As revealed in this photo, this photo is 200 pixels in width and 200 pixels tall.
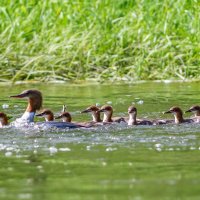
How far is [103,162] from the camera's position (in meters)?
9.13

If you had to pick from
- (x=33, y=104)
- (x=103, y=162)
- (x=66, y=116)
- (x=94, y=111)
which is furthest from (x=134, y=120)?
(x=103, y=162)

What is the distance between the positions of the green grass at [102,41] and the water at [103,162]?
369cm

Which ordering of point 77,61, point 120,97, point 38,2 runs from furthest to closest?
point 38,2, point 77,61, point 120,97

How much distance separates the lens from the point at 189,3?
18422 mm

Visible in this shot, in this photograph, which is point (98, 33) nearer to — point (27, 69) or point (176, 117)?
point (27, 69)

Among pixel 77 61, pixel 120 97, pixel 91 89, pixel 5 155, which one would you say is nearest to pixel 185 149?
pixel 5 155

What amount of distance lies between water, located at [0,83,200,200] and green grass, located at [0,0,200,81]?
12.1 ft

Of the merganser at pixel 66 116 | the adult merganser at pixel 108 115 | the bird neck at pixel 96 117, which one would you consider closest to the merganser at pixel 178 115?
the adult merganser at pixel 108 115

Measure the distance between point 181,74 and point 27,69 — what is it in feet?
8.57

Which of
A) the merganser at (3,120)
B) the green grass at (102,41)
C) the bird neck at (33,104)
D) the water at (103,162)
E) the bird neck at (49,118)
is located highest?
the green grass at (102,41)

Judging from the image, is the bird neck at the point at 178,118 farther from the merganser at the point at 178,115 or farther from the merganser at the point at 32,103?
the merganser at the point at 32,103

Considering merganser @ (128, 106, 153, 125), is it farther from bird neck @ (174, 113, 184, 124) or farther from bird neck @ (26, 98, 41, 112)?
bird neck @ (26, 98, 41, 112)

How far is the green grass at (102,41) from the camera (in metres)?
17.8

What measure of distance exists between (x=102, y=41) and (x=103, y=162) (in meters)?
9.18
